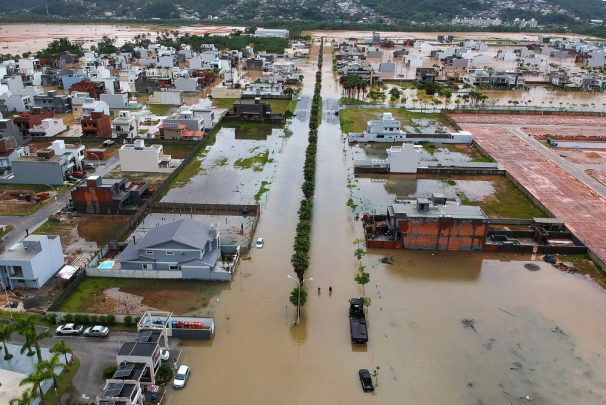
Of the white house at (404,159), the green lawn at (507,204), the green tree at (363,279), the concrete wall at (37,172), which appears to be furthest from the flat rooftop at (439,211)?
the concrete wall at (37,172)

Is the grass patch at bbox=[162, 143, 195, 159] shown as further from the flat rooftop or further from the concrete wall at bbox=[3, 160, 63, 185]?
the flat rooftop

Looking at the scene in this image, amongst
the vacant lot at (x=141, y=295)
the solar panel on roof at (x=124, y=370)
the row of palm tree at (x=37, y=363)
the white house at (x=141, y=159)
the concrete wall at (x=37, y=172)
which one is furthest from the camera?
the white house at (x=141, y=159)

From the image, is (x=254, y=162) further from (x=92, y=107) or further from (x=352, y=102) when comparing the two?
(x=352, y=102)

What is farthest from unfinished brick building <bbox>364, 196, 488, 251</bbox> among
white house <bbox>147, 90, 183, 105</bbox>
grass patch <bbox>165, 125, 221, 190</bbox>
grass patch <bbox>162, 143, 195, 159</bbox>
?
white house <bbox>147, 90, 183, 105</bbox>

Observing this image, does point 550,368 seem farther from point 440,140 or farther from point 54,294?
point 440,140

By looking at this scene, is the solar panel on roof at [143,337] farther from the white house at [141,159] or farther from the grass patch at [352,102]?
the grass patch at [352,102]

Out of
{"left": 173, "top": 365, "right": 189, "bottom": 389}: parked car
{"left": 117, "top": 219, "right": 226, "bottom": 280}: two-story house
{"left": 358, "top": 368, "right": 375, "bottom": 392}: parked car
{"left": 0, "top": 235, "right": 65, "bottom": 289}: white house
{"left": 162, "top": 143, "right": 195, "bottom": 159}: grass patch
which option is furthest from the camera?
{"left": 162, "top": 143, "right": 195, "bottom": 159}: grass patch

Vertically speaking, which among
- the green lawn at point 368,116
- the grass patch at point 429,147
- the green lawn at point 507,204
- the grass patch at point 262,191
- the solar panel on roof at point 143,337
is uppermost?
the green lawn at point 368,116
